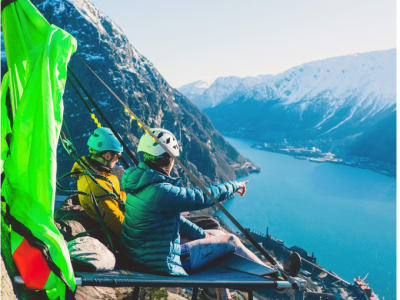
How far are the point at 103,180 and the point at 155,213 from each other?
1719 mm

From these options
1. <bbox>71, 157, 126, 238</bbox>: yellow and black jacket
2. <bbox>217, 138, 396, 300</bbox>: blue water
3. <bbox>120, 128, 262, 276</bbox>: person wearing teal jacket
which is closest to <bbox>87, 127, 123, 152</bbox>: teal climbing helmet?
<bbox>71, 157, 126, 238</bbox>: yellow and black jacket

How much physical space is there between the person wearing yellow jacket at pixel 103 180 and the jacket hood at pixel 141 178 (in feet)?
4.23

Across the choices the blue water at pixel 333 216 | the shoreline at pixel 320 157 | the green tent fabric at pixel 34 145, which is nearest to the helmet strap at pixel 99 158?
the green tent fabric at pixel 34 145

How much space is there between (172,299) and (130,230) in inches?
146

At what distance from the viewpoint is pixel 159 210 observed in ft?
10.1

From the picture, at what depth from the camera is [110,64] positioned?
10856 cm

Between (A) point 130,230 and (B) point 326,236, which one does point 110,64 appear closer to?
(B) point 326,236

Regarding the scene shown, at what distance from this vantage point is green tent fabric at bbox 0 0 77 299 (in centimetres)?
252

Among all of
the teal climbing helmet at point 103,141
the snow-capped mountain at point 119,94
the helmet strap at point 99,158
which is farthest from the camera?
the snow-capped mountain at point 119,94

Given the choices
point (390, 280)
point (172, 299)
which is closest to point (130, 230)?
point (172, 299)

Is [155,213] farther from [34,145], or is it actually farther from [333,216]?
[333,216]

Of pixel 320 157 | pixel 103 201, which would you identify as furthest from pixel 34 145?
pixel 320 157

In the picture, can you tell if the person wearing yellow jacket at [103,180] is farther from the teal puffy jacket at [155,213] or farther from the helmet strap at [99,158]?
the teal puffy jacket at [155,213]

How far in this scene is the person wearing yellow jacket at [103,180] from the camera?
4324mm
